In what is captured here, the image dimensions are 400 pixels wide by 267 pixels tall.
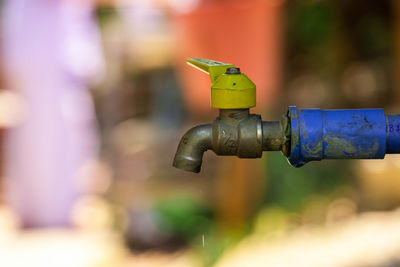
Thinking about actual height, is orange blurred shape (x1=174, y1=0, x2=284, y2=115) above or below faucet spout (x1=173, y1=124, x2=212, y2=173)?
above

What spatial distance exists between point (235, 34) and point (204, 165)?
91.4 inches

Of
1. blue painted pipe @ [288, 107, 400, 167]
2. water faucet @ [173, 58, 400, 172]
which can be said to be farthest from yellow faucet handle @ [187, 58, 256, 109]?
blue painted pipe @ [288, 107, 400, 167]

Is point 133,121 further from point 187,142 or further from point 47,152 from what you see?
point 187,142

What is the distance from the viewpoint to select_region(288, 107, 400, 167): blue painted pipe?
4.41 feet

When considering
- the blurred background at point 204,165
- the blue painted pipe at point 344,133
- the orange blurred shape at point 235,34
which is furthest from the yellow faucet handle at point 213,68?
the orange blurred shape at point 235,34

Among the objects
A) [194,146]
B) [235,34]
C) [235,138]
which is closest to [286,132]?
[235,138]

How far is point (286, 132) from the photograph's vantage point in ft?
4.54

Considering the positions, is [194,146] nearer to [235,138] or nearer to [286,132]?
[235,138]

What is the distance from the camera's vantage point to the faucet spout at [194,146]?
1457mm

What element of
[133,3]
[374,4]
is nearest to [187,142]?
[133,3]

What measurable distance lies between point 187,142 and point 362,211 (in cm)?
399

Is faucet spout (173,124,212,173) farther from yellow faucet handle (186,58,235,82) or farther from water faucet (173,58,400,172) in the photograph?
yellow faucet handle (186,58,235,82)

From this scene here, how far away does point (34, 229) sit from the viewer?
601cm

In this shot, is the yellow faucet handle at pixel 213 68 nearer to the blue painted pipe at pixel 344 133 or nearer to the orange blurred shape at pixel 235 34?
the blue painted pipe at pixel 344 133
